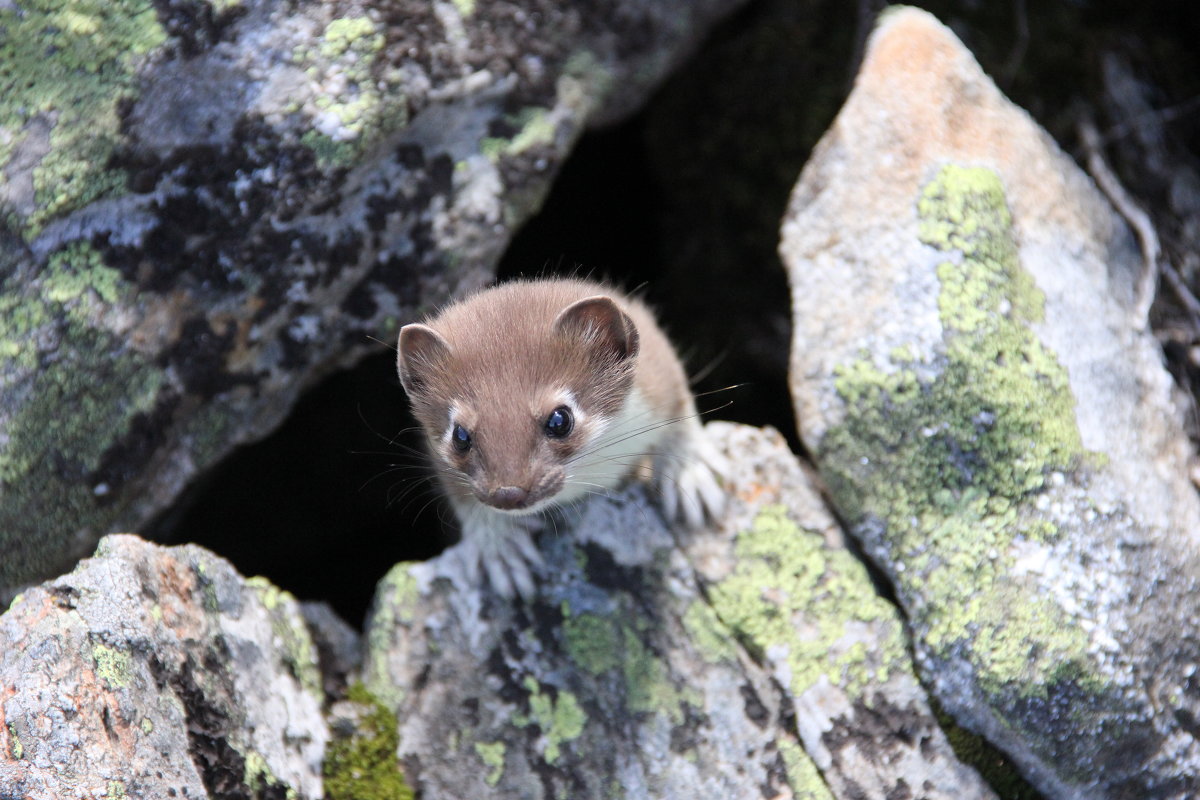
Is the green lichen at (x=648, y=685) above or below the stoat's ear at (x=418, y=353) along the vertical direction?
below

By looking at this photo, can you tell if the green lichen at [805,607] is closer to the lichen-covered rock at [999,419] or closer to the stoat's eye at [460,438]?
the lichen-covered rock at [999,419]

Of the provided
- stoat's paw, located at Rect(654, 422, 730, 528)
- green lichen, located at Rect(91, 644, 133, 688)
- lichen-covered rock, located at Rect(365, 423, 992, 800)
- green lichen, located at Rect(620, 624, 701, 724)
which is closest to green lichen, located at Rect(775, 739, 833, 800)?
lichen-covered rock, located at Rect(365, 423, 992, 800)

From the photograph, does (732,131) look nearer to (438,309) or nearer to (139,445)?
(438,309)

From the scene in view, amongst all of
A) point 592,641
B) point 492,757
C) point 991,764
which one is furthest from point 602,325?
point 991,764

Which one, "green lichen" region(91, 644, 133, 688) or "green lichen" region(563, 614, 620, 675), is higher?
"green lichen" region(91, 644, 133, 688)

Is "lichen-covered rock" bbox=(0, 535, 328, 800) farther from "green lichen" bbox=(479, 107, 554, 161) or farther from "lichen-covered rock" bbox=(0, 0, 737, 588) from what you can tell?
"green lichen" bbox=(479, 107, 554, 161)

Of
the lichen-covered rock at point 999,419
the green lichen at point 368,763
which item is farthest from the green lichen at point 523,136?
the green lichen at point 368,763
